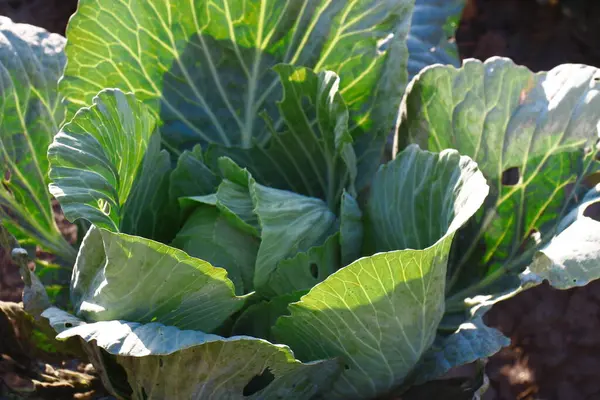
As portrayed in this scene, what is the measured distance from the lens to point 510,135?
4.96 ft

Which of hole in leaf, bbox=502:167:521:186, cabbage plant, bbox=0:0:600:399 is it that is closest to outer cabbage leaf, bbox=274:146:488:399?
cabbage plant, bbox=0:0:600:399

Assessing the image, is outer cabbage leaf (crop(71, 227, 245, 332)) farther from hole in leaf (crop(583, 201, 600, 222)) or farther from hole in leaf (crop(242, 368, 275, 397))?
hole in leaf (crop(583, 201, 600, 222))

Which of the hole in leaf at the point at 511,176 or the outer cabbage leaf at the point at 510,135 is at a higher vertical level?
the outer cabbage leaf at the point at 510,135

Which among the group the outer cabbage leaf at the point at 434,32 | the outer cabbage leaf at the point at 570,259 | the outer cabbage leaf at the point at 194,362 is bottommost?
the outer cabbage leaf at the point at 194,362

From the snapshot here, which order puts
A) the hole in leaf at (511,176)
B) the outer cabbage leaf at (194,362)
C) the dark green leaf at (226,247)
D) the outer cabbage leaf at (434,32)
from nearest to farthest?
1. the outer cabbage leaf at (194,362)
2. the dark green leaf at (226,247)
3. the outer cabbage leaf at (434,32)
4. the hole in leaf at (511,176)

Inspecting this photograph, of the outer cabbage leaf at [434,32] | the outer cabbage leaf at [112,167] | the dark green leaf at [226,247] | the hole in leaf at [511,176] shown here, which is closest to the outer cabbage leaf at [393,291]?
the dark green leaf at [226,247]

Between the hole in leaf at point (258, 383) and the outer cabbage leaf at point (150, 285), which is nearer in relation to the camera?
the outer cabbage leaf at point (150, 285)

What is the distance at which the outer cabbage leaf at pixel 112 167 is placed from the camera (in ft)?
3.92

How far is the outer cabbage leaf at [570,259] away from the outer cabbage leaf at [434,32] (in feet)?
2.56

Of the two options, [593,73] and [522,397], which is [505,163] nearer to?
[593,73]

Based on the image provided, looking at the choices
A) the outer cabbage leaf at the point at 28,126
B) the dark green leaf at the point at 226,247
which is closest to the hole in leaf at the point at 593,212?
the dark green leaf at the point at 226,247

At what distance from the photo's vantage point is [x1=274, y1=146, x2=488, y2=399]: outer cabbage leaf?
1.17 metres

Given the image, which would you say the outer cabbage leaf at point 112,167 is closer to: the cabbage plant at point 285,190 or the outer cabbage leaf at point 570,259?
the cabbage plant at point 285,190

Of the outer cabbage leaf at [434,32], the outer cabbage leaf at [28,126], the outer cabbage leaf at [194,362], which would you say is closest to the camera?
the outer cabbage leaf at [194,362]
